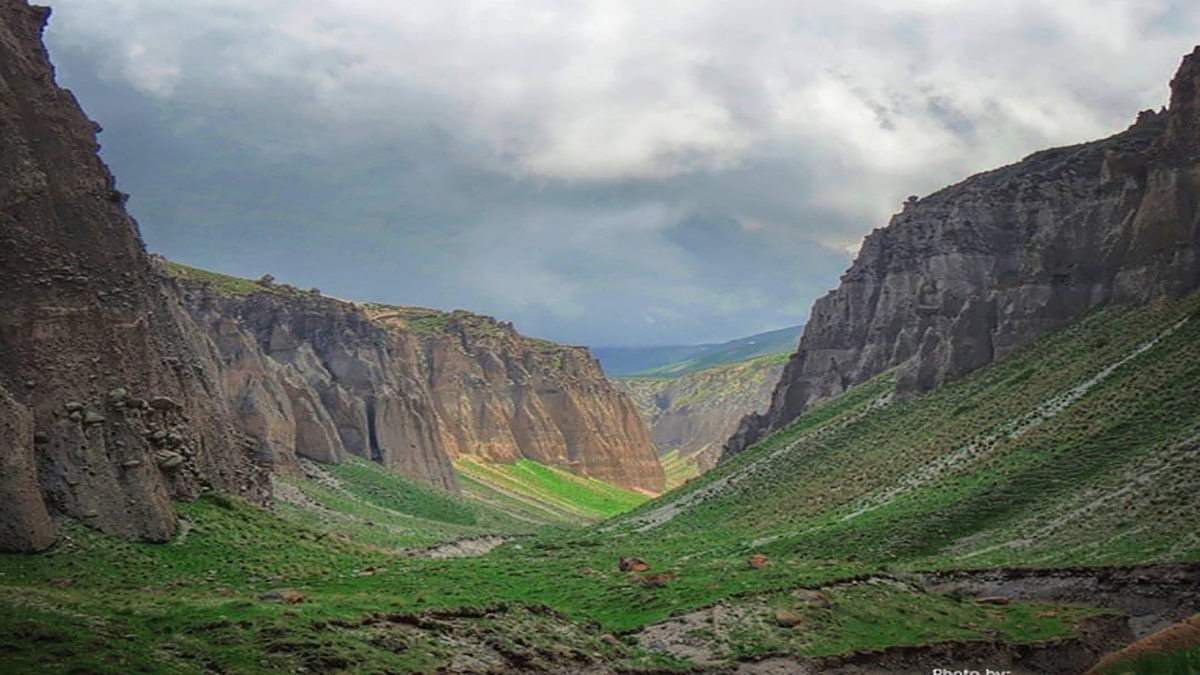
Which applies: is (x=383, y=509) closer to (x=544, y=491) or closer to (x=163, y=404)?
(x=163, y=404)

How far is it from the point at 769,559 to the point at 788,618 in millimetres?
16085

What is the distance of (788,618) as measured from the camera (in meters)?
42.2

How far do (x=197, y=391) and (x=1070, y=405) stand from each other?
173ft

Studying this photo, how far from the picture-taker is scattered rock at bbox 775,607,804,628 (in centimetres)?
4200

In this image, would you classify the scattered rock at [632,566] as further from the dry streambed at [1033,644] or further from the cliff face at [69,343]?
the cliff face at [69,343]

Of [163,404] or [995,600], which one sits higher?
[163,404]

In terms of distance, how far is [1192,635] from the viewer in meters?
26.1

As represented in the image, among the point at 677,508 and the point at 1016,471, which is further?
the point at 677,508

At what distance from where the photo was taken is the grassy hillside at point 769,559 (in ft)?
102

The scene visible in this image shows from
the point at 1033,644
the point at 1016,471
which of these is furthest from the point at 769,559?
the point at 1033,644

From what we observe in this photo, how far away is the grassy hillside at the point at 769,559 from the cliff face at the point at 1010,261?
430 cm

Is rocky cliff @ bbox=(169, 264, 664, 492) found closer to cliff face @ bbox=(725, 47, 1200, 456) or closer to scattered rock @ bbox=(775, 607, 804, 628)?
cliff face @ bbox=(725, 47, 1200, 456)

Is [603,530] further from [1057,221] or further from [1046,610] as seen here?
[1046,610]

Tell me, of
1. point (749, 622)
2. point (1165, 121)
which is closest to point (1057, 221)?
point (1165, 121)
